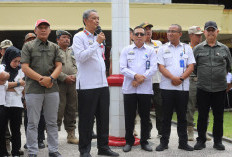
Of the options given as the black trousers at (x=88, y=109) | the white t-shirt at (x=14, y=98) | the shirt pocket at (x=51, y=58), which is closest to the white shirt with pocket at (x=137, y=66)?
the black trousers at (x=88, y=109)

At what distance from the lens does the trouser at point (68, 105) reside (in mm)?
7164

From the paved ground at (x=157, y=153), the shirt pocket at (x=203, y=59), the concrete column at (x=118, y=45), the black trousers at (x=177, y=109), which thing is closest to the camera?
the paved ground at (x=157, y=153)

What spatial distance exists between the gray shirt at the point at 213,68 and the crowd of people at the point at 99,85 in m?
0.01

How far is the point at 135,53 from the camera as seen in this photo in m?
6.44

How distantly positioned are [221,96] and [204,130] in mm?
697

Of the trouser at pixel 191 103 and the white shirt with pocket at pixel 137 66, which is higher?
the white shirt with pocket at pixel 137 66

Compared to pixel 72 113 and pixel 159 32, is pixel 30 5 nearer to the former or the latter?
pixel 159 32

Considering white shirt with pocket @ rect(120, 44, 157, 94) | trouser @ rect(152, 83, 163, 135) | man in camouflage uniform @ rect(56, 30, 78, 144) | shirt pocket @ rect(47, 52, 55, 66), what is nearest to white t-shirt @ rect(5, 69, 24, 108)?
shirt pocket @ rect(47, 52, 55, 66)

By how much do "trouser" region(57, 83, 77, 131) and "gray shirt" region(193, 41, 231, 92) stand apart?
8.20 ft

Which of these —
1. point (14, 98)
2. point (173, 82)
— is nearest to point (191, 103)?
point (173, 82)

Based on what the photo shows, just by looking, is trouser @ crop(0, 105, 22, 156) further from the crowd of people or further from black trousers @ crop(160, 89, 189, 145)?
black trousers @ crop(160, 89, 189, 145)

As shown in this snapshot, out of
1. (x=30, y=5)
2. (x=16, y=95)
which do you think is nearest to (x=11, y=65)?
(x=16, y=95)

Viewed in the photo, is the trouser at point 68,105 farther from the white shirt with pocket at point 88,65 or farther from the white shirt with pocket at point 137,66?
the white shirt with pocket at point 88,65

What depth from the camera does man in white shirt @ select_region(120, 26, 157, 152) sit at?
6.35m
